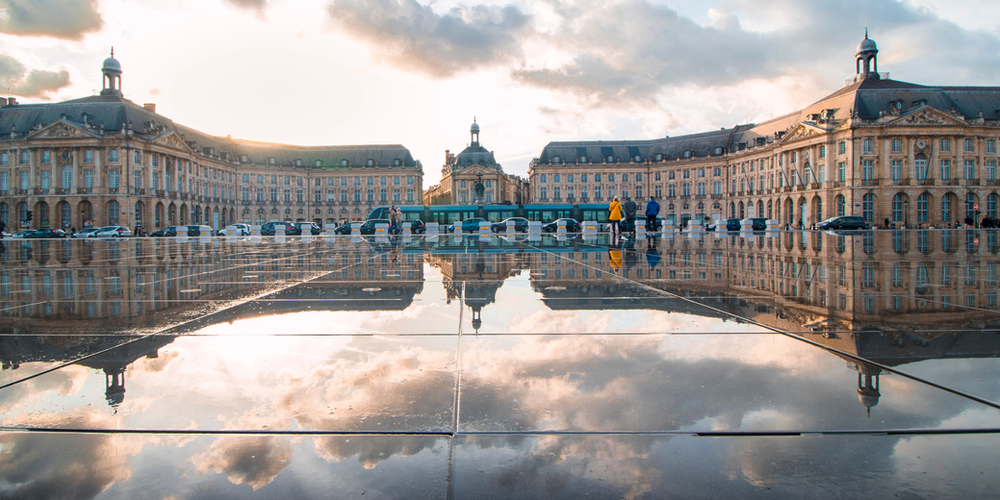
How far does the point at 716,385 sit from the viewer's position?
247cm

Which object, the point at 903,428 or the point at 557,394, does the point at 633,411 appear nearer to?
the point at 557,394

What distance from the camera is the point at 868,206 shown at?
6112 cm

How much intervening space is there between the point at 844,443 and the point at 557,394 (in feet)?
3.53

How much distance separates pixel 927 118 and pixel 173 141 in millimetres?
90434

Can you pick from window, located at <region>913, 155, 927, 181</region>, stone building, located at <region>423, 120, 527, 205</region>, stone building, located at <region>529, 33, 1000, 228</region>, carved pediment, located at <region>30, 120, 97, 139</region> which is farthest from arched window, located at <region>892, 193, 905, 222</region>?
carved pediment, located at <region>30, 120, 97, 139</region>

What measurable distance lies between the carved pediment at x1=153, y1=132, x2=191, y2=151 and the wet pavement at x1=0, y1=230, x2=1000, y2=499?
244 ft

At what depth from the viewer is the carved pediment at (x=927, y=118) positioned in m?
59.3

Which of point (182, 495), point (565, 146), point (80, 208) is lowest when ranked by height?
point (182, 495)

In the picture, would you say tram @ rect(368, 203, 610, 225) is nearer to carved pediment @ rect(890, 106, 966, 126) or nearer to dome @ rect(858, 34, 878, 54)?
carved pediment @ rect(890, 106, 966, 126)

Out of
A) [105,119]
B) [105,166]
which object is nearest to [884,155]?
[105,166]

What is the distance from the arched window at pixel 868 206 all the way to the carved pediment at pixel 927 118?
8.25 metres

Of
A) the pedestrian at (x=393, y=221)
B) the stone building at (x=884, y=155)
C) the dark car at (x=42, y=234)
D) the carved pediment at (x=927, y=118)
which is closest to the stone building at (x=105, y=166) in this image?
the dark car at (x=42, y=234)

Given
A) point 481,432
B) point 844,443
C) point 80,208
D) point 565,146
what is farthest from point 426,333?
point 565,146

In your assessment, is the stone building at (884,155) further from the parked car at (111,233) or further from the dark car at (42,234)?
the dark car at (42,234)
